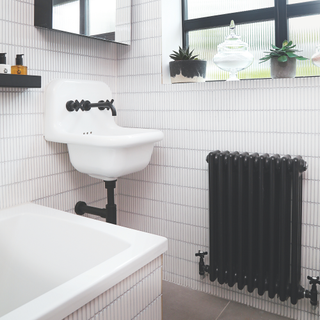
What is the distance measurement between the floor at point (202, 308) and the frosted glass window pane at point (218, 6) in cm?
171

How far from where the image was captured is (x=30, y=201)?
1858 mm

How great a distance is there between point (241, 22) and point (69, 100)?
44.6 inches

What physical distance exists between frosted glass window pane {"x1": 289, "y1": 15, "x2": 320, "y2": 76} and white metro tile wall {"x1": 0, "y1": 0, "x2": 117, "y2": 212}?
115 centimetres

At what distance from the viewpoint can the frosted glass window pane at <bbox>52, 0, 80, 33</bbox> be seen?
1735 mm

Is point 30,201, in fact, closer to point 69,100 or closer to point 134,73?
point 69,100

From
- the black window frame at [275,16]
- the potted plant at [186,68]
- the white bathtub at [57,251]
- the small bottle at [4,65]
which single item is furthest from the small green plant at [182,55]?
the white bathtub at [57,251]

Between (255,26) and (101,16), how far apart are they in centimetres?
90

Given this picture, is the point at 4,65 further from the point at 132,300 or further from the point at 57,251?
the point at 132,300

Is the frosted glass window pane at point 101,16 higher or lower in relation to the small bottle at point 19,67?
→ higher

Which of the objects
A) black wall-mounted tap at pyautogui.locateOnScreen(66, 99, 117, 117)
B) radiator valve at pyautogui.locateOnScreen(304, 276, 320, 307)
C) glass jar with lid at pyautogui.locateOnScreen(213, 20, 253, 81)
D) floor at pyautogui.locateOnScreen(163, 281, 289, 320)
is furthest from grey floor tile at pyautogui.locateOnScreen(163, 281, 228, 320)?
glass jar with lid at pyautogui.locateOnScreen(213, 20, 253, 81)

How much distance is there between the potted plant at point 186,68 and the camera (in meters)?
2.09

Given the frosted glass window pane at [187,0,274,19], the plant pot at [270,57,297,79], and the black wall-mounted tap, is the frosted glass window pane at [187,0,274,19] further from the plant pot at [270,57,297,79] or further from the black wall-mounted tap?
the black wall-mounted tap

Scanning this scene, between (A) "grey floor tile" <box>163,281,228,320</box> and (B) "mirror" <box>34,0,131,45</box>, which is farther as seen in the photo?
(A) "grey floor tile" <box>163,281,228,320</box>

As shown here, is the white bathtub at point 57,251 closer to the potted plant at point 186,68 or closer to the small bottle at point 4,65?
the small bottle at point 4,65
